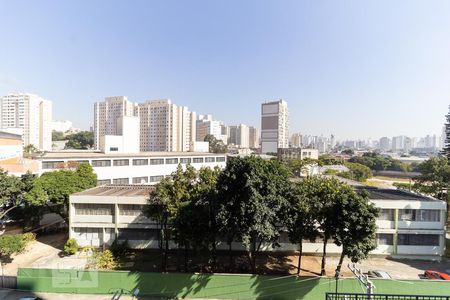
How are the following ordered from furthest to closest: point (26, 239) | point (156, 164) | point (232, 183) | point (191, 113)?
point (191, 113) → point (156, 164) → point (26, 239) → point (232, 183)

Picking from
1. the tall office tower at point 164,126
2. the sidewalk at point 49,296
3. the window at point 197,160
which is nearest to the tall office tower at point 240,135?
the tall office tower at point 164,126

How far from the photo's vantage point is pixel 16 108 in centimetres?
8981

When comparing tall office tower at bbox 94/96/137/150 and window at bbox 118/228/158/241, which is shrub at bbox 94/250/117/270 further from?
tall office tower at bbox 94/96/137/150

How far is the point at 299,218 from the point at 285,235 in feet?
15.3

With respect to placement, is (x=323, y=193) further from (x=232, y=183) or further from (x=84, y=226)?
(x=84, y=226)

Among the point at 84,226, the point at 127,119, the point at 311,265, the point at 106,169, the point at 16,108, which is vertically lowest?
the point at 311,265

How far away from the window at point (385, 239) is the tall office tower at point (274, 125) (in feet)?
359

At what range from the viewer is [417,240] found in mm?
18828

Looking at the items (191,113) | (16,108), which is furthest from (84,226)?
(16,108)

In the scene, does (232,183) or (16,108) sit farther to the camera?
(16,108)

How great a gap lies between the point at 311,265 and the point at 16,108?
348 feet

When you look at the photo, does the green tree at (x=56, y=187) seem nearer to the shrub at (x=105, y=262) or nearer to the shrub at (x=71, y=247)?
the shrub at (x=71, y=247)

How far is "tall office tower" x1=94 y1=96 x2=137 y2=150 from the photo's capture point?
320 ft

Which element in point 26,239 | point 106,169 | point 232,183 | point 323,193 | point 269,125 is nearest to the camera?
point 232,183
